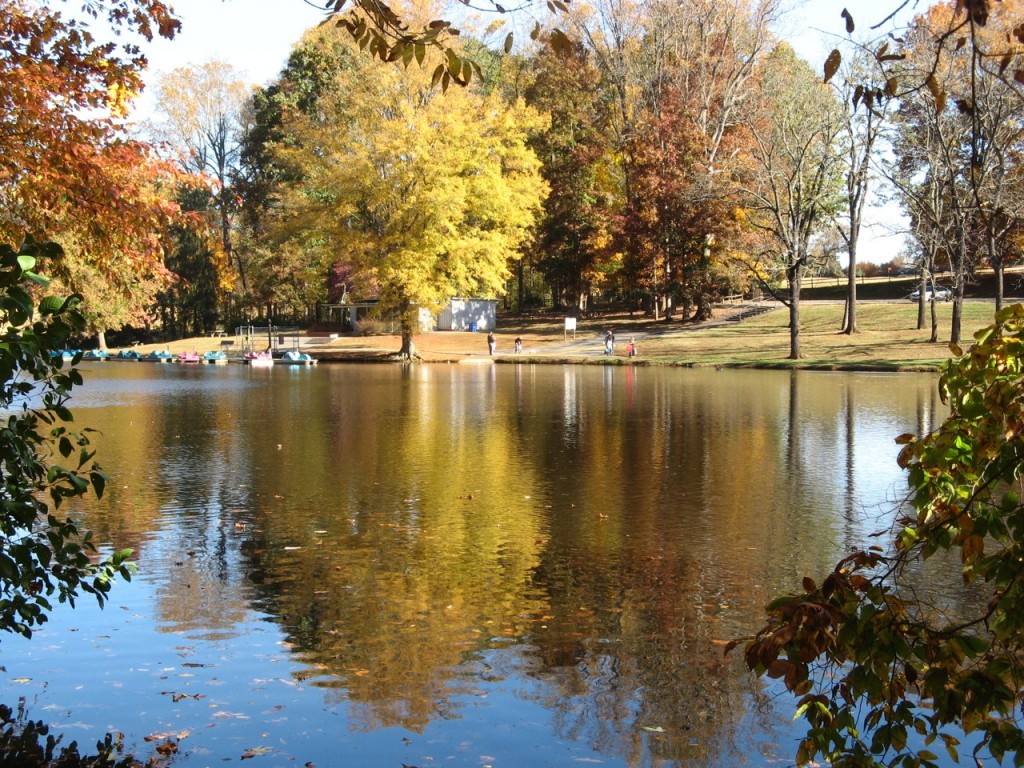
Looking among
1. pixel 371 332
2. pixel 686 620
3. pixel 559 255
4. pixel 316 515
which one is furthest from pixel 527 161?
pixel 686 620

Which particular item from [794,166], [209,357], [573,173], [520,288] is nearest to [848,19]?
Answer: [794,166]

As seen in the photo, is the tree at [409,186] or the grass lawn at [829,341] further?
the tree at [409,186]

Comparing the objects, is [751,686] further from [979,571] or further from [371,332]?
[371,332]

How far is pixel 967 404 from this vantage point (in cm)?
400

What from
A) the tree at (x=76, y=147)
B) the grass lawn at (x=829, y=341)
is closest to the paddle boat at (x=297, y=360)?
the grass lawn at (x=829, y=341)

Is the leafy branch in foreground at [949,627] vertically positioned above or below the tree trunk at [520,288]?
below

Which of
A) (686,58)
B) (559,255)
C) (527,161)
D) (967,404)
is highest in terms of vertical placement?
(686,58)

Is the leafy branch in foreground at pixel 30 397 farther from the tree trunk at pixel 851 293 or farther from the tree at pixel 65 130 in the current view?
the tree trunk at pixel 851 293

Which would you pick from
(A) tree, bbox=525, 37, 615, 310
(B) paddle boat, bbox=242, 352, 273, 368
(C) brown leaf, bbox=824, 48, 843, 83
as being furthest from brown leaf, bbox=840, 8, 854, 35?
(A) tree, bbox=525, 37, 615, 310

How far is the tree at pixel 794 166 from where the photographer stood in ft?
139

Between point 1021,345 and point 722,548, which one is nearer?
point 1021,345

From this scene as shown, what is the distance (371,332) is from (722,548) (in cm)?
5855

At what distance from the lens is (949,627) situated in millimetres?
3719

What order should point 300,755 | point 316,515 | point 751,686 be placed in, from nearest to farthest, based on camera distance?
1. point 300,755
2. point 751,686
3. point 316,515
